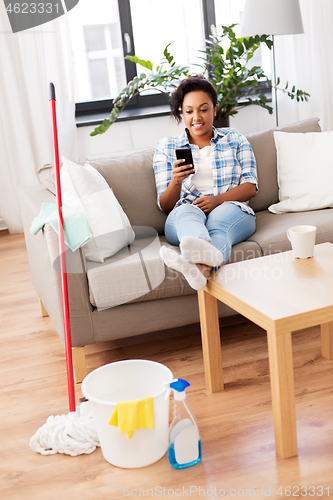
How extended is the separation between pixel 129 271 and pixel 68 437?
1.97ft

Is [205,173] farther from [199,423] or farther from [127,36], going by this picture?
[127,36]

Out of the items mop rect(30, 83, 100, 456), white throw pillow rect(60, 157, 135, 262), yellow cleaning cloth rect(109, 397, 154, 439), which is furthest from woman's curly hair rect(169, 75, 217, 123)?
yellow cleaning cloth rect(109, 397, 154, 439)

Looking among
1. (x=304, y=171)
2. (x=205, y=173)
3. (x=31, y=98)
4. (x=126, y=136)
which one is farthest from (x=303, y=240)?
(x=31, y=98)

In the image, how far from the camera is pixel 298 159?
2.33m

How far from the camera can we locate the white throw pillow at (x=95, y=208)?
1830 mm

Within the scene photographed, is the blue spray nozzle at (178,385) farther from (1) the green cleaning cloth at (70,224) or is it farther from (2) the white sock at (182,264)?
(1) the green cleaning cloth at (70,224)

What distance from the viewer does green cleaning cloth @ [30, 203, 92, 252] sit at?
1735mm

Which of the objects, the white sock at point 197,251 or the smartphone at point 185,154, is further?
the smartphone at point 185,154

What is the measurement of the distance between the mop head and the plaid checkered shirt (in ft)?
3.29

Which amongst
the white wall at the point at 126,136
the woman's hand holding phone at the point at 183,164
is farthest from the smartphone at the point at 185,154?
the white wall at the point at 126,136

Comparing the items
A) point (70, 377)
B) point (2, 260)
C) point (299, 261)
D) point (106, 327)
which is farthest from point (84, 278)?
point (2, 260)

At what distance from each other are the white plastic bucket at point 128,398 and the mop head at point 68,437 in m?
0.08

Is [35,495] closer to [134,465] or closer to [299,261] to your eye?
[134,465]

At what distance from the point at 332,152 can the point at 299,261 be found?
0.92 m
